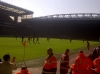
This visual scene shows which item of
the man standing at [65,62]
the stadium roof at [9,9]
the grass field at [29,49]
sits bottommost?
the grass field at [29,49]

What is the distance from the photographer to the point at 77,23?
313 feet

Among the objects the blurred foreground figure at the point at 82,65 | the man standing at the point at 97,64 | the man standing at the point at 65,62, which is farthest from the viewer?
the man standing at the point at 65,62

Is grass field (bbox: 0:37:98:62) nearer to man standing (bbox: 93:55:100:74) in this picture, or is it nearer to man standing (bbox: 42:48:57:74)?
man standing (bbox: 42:48:57:74)

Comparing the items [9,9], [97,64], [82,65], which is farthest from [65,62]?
[9,9]

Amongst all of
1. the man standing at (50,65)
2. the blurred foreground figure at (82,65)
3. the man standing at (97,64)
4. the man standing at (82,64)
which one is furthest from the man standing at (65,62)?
the man standing at (97,64)

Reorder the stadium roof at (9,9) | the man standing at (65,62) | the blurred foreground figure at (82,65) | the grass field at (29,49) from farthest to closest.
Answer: the stadium roof at (9,9) → the grass field at (29,49) → the man standing at (65,62) → the blurred foreground figure at (82,65)

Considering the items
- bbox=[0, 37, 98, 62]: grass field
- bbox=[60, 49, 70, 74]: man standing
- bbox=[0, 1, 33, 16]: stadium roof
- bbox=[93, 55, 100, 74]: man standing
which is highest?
bbox=[0, 1, 33, 16]: stadium roof

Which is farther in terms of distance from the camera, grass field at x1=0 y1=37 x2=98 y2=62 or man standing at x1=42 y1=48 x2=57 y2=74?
grass field at x1=0 y1=37 x2=98 y2=62

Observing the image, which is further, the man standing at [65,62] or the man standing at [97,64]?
the man standing at [65,62]

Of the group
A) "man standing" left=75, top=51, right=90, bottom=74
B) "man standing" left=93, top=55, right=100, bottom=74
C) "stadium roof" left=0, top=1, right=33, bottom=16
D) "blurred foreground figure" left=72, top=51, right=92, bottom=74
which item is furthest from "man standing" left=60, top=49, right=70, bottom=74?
Answer: "stadium roof" left=0, top=1, right=33, bottom=16

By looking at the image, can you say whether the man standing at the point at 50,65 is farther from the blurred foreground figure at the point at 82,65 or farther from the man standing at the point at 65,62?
the man standing at the point at 65,62

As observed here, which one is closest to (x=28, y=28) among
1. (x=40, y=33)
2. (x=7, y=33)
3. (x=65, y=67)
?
(x=40, y=33)

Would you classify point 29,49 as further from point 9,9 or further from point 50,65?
point 9,9

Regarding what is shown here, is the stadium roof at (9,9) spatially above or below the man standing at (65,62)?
above
